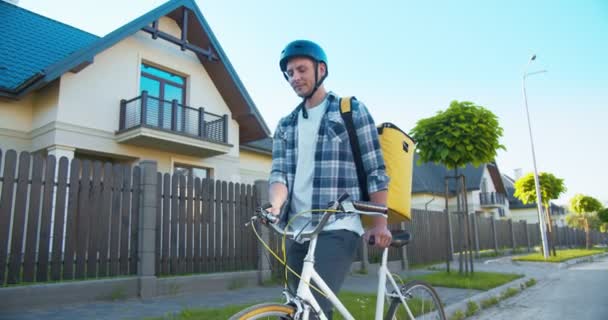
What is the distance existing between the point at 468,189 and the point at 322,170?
35.8 metres

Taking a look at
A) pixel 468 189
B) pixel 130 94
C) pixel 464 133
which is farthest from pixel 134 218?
pixel 468 189

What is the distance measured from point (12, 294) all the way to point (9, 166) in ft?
5.41

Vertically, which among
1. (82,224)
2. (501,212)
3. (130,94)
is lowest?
(82,224)

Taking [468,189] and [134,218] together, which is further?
[468,189]

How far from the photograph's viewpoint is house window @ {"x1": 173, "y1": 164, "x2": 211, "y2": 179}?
14.9 metres

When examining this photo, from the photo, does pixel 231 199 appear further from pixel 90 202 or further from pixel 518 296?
pixel 518 296

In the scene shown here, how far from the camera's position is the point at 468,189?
116 ft

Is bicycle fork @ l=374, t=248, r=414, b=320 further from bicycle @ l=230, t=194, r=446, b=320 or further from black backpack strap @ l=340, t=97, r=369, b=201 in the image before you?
black backpack strap @ l=340, t=97, r=369, b=201

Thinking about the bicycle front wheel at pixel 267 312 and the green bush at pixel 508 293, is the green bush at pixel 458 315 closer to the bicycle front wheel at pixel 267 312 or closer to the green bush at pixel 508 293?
the green bush at pixel 508 293

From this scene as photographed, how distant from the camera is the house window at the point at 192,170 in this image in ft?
48.8

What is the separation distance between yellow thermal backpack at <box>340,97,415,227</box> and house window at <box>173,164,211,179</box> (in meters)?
12.7

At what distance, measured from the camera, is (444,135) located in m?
8.80

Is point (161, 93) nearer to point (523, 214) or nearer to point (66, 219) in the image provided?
point (66, 219)

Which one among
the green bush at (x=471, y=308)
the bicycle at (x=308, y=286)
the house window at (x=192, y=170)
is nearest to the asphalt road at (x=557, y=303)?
the green bush at (x=471, y=308)
